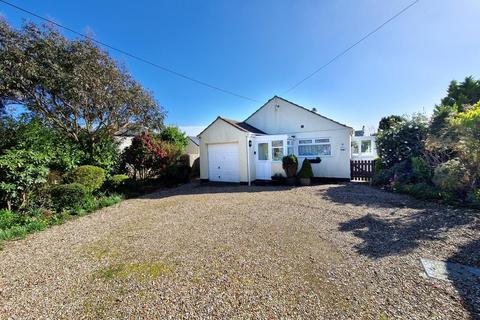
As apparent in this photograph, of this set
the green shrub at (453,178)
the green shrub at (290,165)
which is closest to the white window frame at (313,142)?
the green shrub at (290,165)

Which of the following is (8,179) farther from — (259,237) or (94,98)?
(259,237)

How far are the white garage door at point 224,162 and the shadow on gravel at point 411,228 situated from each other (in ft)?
20.1

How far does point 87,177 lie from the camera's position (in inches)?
319

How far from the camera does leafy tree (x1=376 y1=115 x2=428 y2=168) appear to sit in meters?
10.1

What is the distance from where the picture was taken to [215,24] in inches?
411

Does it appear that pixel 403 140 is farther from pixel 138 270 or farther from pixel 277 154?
pixel 138 270

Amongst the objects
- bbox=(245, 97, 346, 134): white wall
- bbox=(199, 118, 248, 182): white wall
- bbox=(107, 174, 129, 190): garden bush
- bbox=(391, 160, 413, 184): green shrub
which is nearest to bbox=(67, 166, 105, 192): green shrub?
bbox=(107, 174, 129, 190): garden bush

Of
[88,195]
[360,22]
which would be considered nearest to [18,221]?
[88,195]

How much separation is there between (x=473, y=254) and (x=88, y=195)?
10.1 m

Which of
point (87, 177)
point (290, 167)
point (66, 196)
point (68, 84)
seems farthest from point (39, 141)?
point (290, 167)

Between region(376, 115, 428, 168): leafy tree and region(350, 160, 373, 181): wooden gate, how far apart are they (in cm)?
73

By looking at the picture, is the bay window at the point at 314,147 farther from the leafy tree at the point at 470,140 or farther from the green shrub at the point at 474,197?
the green shrub at the point at 474,197

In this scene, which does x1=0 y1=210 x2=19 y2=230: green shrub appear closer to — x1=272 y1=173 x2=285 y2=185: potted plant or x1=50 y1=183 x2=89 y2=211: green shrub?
x1=50 y1=183 x2=89 y2=211: green shrub

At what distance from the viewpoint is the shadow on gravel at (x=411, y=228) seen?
3005mm
